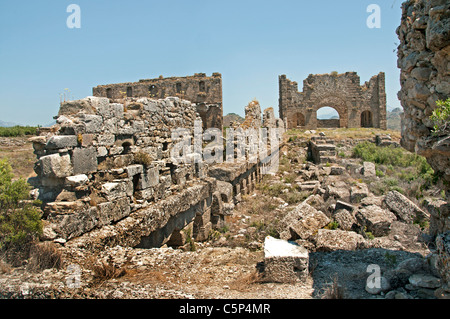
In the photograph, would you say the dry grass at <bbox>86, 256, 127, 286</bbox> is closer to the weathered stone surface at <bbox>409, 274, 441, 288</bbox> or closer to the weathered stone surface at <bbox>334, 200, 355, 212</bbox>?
the weathered stone surface at <bbox>409, 274, 441, 288</bbox>

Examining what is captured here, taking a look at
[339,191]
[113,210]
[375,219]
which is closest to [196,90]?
[339,191]

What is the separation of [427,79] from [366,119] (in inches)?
1137

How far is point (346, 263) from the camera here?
196 inches

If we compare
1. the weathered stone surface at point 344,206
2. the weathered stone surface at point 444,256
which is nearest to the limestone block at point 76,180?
the weathered stone surface at point 444,256

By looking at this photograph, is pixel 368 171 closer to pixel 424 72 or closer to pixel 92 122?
pixel 424 72

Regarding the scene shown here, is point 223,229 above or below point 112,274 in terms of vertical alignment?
below

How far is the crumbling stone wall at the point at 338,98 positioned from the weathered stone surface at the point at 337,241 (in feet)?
74.8

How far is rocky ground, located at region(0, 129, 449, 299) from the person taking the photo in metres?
3.45

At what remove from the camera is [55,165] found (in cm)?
407

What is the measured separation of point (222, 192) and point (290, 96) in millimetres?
21506
